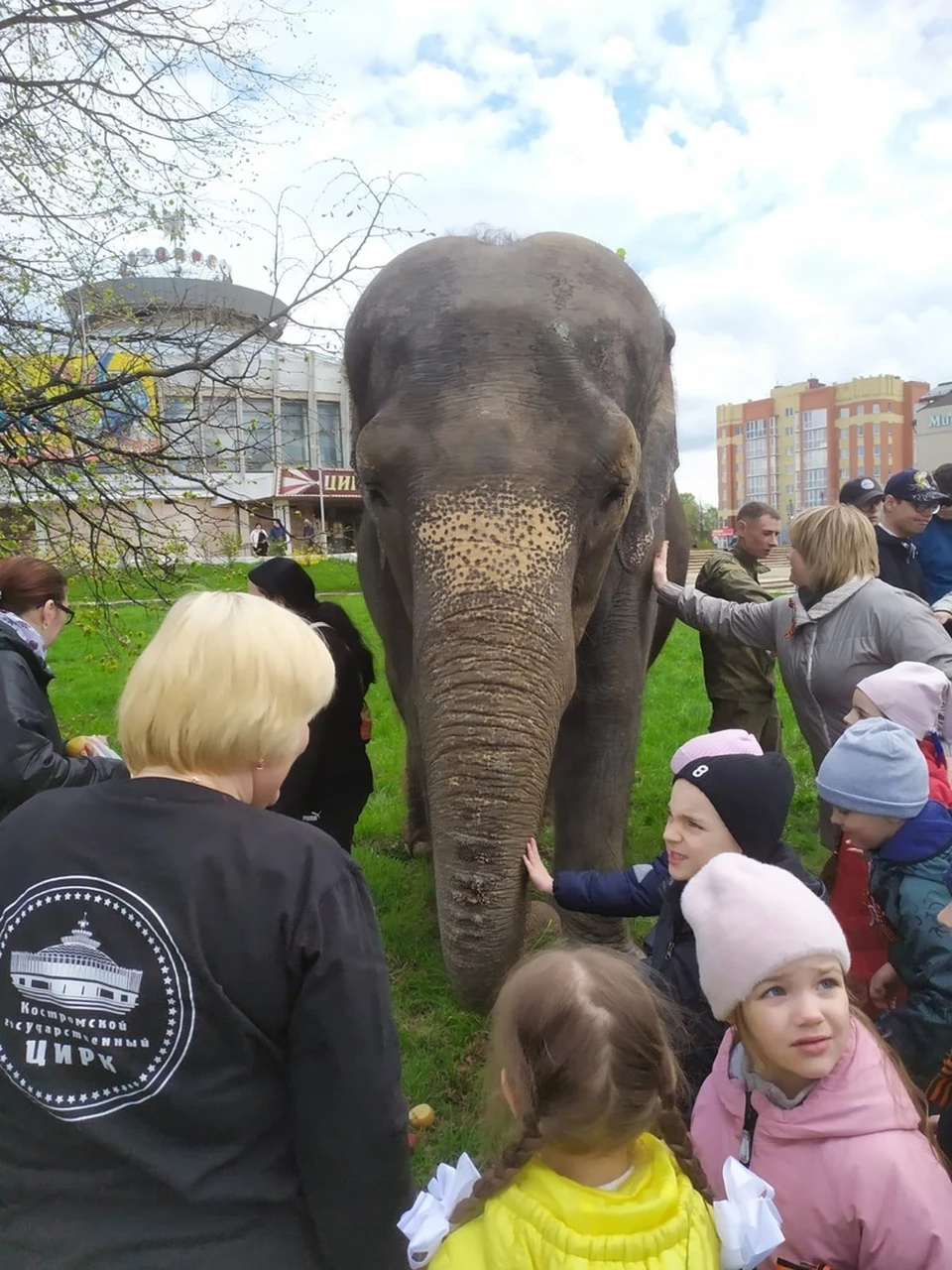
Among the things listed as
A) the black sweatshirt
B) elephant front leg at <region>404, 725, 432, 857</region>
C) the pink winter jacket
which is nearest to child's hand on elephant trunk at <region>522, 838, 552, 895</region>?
the pink winter jacket

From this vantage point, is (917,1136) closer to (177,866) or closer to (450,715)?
(177,866)

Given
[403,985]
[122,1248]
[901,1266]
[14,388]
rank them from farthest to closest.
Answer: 1. [14,388]
2. [403,985]
3. [901,1266]
4. [122,1248]

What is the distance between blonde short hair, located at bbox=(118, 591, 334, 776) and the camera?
157cm

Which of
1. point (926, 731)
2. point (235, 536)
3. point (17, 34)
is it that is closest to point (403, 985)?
point (926, 731)

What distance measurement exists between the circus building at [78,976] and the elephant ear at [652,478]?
9.54 ft

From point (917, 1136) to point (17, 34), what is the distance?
706 cm

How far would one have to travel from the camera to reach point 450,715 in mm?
2961

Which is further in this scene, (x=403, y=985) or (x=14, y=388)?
(x=14, y=388)

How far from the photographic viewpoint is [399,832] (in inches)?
264

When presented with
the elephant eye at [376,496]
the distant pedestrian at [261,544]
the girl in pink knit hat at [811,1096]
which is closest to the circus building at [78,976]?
the girl in pink knit hat at [811,1096]

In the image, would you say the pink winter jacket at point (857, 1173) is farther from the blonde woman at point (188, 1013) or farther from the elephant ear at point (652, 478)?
the elephant ear at point (652, 478)

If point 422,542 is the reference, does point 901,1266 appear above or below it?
below

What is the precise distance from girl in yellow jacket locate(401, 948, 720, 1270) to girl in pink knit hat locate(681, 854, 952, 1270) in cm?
33

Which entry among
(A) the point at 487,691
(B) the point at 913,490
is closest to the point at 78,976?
(A) the point at 487,691
